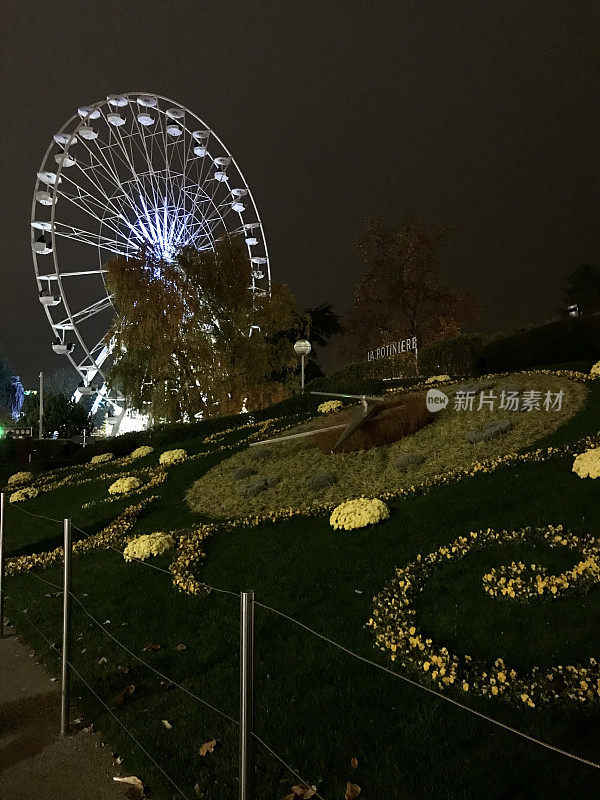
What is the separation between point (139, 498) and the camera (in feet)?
38.9

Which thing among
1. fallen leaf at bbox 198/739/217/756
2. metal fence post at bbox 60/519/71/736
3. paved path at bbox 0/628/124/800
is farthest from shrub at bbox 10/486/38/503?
fallen leaf at bbox 198/739/217/756

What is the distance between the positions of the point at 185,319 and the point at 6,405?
50.0 m

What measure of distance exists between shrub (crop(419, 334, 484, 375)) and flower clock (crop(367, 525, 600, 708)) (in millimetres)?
14656

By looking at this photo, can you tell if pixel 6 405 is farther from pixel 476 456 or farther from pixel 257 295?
pixel 476 456

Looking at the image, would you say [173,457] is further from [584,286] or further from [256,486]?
[584,286]

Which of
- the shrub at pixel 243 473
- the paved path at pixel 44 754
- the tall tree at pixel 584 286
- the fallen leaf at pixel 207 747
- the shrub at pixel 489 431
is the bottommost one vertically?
the paved path at pixel 44 754

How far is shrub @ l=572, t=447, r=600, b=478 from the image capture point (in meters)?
7.45

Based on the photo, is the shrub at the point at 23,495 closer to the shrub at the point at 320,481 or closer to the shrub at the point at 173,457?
the shrub at the point at 173,457

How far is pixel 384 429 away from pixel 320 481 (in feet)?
6.27

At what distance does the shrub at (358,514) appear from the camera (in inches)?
296

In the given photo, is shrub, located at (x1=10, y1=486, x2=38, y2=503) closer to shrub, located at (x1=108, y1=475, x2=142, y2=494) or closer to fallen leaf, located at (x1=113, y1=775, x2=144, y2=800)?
shrub, located at (x1=108, y1=475, x2=142, y2=494)

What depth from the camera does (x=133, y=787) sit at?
3.84 m

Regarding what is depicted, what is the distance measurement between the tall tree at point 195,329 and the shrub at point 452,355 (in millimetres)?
6241

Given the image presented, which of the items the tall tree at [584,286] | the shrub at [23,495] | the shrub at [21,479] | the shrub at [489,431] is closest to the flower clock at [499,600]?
the shrub at [489,431]
